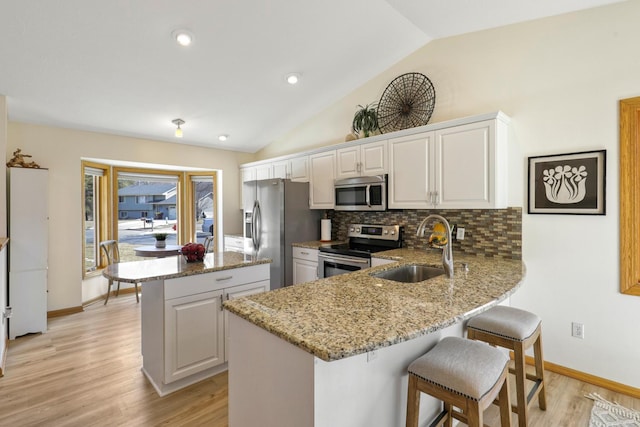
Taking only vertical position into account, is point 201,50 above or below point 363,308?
above

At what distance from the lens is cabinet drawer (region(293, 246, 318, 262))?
12.1ft

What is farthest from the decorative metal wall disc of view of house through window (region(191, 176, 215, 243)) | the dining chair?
the dining chair

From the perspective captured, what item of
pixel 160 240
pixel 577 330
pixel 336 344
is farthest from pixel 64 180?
A: pixel 577 330

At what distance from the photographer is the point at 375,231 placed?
3674mm

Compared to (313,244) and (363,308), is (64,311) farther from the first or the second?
(363,308)

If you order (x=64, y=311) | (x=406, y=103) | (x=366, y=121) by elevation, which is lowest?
(x=64, y=311)

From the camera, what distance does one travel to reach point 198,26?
248cm

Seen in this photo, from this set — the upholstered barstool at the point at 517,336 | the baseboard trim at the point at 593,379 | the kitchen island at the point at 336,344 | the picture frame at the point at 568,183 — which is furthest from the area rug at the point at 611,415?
the picture frame at the point at 568,183

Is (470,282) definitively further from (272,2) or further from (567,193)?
(272,2)

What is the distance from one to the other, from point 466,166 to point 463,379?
6.25 ft

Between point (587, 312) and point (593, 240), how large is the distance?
57cm

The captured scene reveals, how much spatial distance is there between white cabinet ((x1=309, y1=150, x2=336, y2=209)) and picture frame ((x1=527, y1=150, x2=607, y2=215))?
206 centimetres

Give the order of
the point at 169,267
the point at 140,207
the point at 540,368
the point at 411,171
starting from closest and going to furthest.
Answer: the point at 540,368 → the point at 169,267 → the point at 411,171 → the point at 140,207

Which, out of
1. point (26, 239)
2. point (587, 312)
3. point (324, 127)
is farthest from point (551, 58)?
point (26, 239)
